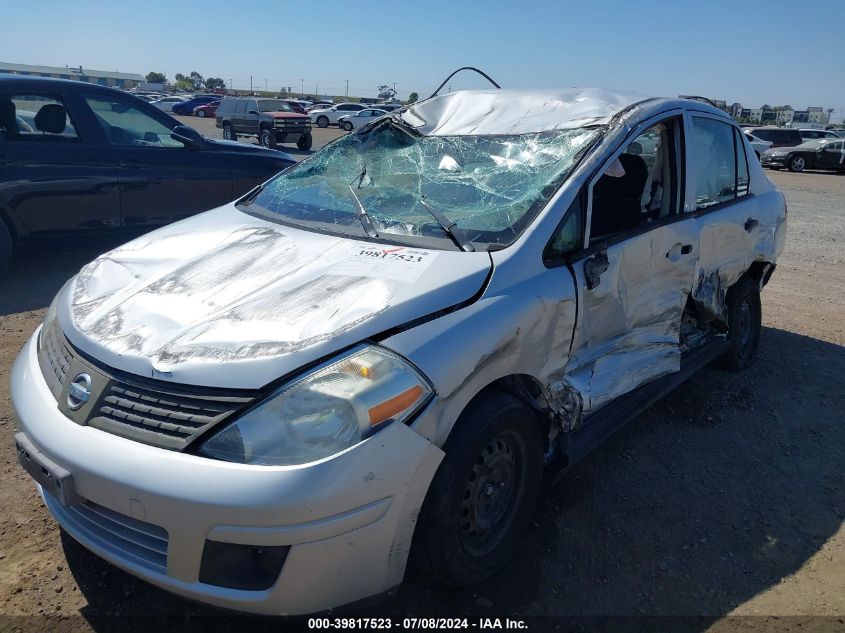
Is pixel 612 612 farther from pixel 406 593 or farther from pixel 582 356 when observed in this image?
pixel 582 356

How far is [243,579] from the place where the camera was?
1990 mm

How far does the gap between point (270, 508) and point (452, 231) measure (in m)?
1.39

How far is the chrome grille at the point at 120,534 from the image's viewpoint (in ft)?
6.63

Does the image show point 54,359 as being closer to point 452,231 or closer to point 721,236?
point 452,231

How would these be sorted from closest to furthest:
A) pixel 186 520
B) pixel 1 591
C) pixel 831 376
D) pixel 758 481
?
pixel 186 520 < pixel 1 591 < pixel 758 481 < pixel 831 376

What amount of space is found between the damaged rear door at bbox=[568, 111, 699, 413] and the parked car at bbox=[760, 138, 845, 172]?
24.7 meters

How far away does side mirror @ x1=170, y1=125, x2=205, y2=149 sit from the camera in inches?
261

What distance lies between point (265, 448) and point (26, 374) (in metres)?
1.21

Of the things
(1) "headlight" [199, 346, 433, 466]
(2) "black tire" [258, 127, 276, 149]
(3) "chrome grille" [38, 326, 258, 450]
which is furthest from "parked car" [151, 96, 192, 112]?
(1) "headlight" [199, 346, 433, 466]

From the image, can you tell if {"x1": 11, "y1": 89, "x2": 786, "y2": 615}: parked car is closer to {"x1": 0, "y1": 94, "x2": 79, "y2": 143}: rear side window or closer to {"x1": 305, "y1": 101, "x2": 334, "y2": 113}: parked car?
{"x1": 0, "y1": 94, "x2": 79, "y2": 143}: rear side window

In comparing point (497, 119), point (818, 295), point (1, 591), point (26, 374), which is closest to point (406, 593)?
point (1, 591)

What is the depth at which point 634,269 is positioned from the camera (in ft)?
10.5

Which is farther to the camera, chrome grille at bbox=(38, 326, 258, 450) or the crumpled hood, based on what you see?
the crumpled hood

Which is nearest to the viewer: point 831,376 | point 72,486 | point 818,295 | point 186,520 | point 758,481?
point 186,520
